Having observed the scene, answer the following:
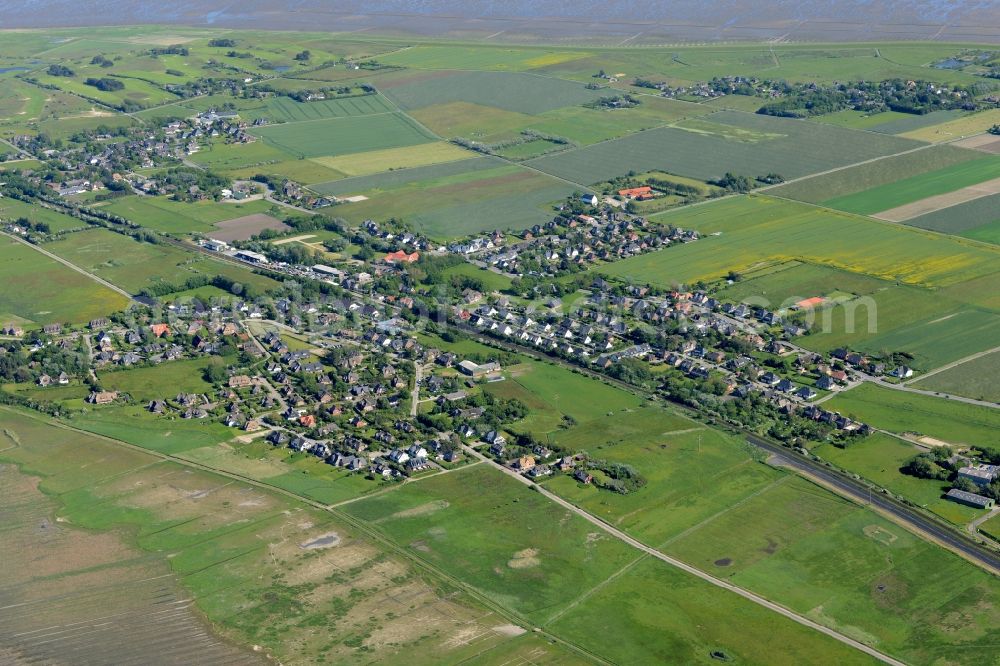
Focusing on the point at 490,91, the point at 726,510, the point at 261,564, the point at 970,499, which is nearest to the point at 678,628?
the point at 726,510

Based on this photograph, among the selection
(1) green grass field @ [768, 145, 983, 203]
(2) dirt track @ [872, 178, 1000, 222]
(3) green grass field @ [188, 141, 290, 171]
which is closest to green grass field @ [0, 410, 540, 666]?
(2) dirt track @ [872, 178, 1000, 222]

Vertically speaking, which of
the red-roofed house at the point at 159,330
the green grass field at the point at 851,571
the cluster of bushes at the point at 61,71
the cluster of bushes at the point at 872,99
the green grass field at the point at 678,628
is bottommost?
the green grass field at the point at 678,628

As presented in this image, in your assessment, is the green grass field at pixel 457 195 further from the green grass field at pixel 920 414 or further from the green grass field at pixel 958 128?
the green grass field at pixel 920 414

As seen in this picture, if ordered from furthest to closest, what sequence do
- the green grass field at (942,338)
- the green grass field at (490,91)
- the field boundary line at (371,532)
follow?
1. the green grass field at (490,91)
2. the green grass field at (942,338)
3. the field boundary line at (371,532)

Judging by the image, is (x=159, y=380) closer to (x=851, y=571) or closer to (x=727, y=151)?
(x=851, y=571)

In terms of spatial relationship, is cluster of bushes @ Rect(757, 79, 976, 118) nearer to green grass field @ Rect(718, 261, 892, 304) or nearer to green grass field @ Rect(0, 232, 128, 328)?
green grass field @ Rect(718, 261, 892, 304)

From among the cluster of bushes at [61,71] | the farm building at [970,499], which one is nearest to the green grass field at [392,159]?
the cluster of bushes at [61,71]
